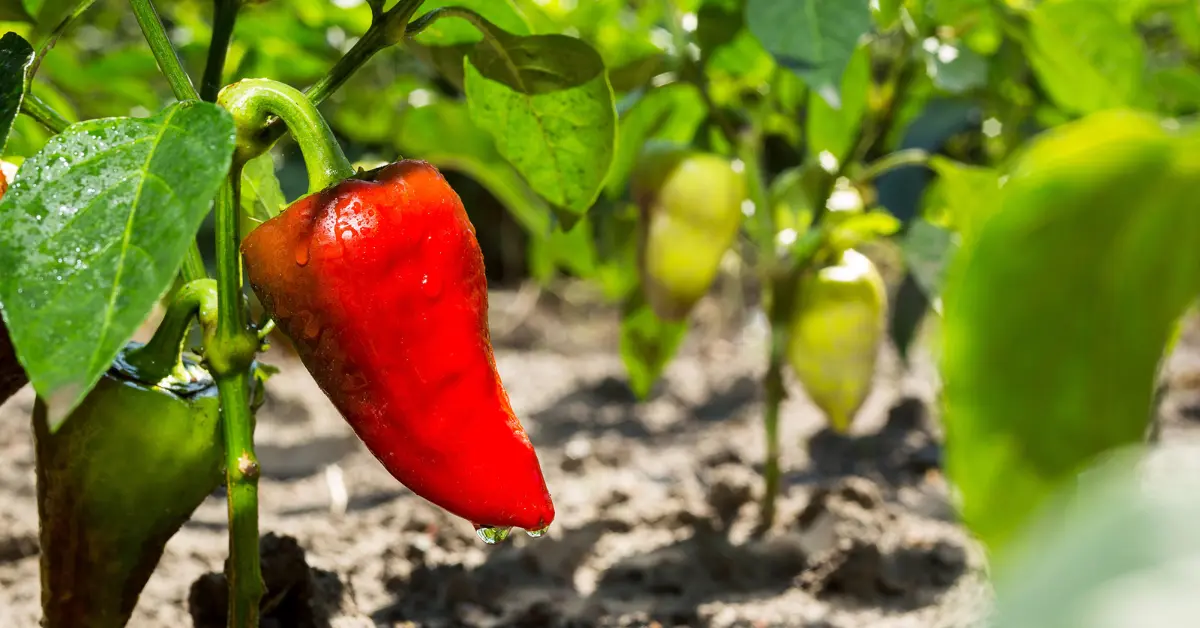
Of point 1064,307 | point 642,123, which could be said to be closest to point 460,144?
point 642,123

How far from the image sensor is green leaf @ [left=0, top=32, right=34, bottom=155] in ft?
1.48

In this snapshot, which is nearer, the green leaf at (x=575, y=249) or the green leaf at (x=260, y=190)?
the green leaf at (x=260, y=190)

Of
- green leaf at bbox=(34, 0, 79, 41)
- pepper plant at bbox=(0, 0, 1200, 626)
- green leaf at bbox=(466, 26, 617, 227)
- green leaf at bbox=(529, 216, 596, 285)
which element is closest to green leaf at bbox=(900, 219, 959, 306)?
pepper plant at bbox=(0, 0, 1200, 626)

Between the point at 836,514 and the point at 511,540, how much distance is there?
346 millimetres

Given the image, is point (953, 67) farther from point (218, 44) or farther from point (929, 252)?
point (218, 44)

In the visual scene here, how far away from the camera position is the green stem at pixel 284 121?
487 millimetres

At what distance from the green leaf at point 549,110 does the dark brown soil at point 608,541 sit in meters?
0.30

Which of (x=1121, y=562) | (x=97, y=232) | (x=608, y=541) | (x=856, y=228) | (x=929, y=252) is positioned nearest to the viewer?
(x=1121, y=562)

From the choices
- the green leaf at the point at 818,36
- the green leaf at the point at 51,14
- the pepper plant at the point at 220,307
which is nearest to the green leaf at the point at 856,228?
the green leaf at the point at 818,36

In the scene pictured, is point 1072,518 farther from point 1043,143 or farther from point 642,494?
point 642,494

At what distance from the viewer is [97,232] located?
403 millimetres

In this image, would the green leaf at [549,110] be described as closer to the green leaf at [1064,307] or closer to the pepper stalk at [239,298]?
the pepper stalk at [239,298]

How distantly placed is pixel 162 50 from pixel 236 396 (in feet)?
0.57

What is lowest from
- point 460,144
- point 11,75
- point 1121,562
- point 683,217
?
point 1121,562
